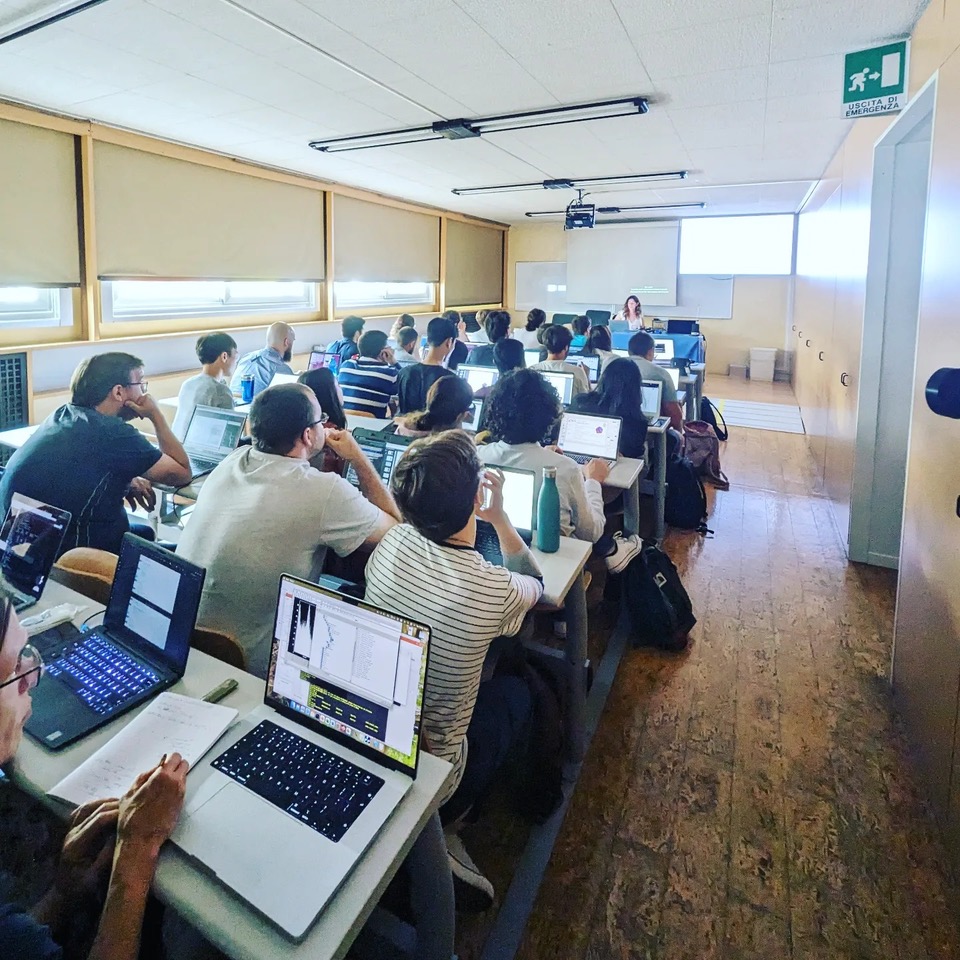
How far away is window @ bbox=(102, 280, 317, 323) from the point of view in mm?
5664

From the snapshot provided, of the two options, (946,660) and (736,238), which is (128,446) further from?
(736,238)

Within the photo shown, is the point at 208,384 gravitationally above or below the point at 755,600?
above

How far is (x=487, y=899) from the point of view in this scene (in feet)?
5.51

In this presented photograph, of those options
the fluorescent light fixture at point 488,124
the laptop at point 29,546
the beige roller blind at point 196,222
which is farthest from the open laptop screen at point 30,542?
the beige roller blind at point 196,222

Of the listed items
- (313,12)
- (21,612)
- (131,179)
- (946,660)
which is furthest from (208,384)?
(946,660)

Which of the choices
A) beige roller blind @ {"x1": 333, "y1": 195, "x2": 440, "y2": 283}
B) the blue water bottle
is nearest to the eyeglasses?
the blue water bottle

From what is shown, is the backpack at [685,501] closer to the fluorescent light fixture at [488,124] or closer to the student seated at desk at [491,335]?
the student seated at desk at [491,335]

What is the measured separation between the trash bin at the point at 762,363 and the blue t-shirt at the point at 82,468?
10.4 metres

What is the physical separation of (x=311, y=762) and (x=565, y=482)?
147 centimetres

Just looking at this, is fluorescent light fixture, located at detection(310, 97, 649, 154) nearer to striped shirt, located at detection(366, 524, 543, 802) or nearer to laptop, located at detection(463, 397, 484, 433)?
laptop, located at detection(463, 397, 484, 433)

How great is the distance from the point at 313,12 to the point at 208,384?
6.19ft

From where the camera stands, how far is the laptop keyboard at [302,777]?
1034 mm

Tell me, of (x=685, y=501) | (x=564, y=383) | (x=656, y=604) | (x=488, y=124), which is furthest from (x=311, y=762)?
(x=488, y=124)

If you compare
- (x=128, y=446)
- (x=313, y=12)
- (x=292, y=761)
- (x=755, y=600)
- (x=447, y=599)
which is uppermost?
(x=313, y=12)
